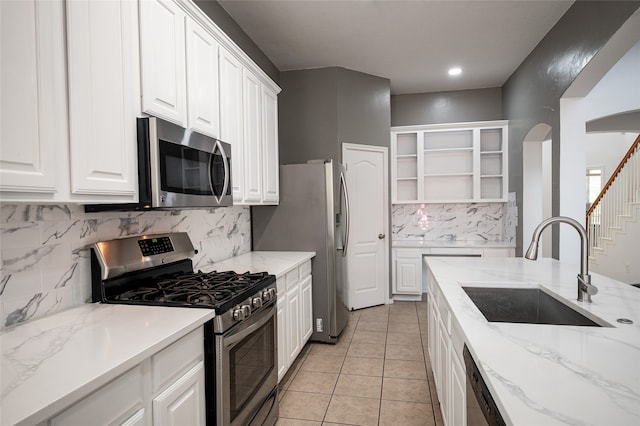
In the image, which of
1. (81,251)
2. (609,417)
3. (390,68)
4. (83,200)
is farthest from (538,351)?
(390,68)

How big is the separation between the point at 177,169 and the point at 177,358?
2.96 ft

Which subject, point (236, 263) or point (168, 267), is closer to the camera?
point (168, 267)

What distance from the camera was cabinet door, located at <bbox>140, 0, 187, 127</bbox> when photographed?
1.69 m

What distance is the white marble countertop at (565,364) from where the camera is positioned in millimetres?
791

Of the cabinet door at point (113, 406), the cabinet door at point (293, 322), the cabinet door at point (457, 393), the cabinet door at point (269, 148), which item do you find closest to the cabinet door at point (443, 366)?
the cabinet door at point (457, 393)

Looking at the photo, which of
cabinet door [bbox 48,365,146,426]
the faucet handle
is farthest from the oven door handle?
the faucet handle

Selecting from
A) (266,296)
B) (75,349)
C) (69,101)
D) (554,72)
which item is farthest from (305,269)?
(554,72)

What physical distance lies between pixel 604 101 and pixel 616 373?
4.12 meters

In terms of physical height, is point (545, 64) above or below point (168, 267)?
above

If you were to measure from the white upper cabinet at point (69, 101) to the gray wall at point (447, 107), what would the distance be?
4.42m

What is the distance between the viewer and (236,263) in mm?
2916

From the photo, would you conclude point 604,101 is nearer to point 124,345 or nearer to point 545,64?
point 545,64

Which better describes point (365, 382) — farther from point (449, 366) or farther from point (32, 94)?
point (32, 94)

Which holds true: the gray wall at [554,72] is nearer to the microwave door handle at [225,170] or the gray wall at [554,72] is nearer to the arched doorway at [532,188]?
the arched doorway at [532,188]
